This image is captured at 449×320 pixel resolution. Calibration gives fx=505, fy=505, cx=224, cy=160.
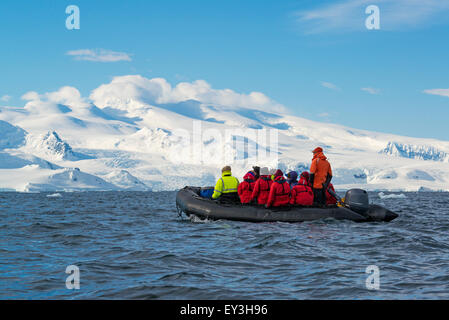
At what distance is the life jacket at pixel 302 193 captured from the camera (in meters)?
15.8

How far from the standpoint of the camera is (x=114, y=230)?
1542 centimetres

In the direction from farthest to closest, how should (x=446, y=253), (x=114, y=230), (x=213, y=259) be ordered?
1. (x=114, y=230)
2. (x=446, y=253)
3. (x=213, y=259)

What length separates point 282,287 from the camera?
7.41m

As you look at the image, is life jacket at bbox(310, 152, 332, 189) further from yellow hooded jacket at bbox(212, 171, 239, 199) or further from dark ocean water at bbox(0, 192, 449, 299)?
yellow hooded jacket at bbox(212, 171, 239, 199)

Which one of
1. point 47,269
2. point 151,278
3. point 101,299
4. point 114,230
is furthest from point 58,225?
point 101,299

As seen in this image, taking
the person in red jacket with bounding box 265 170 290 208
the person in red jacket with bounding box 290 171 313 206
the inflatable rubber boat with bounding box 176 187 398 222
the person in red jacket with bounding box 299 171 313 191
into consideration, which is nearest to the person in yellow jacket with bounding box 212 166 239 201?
the inflatable rubber boat with bounding box 176 187 398 222

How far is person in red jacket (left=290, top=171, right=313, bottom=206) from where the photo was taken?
1577 cm

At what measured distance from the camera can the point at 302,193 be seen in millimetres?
15750

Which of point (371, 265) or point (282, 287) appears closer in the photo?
point (282, 287)

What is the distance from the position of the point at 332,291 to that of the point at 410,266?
99.8 inches

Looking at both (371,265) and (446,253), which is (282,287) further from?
(446,253)

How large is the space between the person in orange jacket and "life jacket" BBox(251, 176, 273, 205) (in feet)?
4.45

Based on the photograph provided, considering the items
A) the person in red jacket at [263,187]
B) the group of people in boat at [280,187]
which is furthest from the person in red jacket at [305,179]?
the person in red jacket at [263,187]
